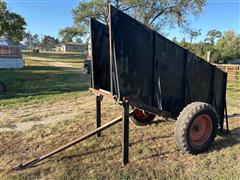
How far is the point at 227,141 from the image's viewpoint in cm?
465

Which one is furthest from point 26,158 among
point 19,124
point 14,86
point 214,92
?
point 14,86

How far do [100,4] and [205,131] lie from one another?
27.2 meters

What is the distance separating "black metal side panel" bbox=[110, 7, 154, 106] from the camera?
3.29m

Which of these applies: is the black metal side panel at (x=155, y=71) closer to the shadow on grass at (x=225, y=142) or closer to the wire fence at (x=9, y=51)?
the shadow on grass at (x=225, y=142)

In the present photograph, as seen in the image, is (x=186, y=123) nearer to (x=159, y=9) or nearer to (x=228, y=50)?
(x=159, y=9)

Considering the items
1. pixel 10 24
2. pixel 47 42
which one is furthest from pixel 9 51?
pixel 47 42

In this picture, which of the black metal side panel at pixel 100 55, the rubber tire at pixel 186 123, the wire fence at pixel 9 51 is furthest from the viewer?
the wire fence at pixel 9 51

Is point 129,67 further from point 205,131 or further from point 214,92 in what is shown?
point 214,92

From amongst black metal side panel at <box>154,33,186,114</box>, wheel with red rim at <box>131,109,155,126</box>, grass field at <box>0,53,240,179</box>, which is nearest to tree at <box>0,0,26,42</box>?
grass field at <box>0,53,240,179</box>

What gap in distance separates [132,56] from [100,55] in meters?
0.84

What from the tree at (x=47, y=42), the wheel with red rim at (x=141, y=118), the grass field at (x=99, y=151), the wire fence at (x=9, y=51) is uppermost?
the tree at (x=47, y=42)

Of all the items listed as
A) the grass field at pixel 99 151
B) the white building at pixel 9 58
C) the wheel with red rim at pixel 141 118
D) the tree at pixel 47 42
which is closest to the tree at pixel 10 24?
the white building at pixel 9 58

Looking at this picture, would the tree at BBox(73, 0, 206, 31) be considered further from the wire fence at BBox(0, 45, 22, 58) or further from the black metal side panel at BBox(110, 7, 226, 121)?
the black metal side panel at BBox(110, 7, 226, 121)

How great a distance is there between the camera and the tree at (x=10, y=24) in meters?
23.4
